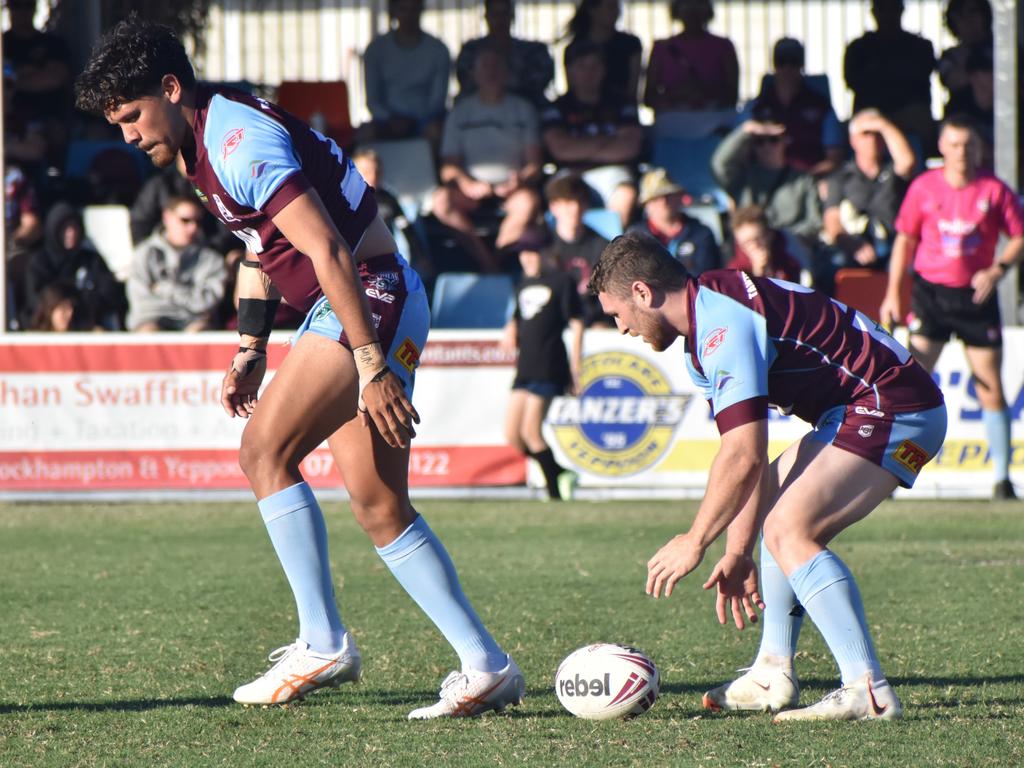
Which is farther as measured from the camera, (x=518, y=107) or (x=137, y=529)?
(x=518, y=107)

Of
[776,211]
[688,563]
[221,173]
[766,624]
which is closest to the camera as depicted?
[688,563]

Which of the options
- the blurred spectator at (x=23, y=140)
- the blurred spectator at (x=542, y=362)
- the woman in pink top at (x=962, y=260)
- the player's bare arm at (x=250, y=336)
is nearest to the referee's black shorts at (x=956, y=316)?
the woman in pink top at (x=962, y=260)

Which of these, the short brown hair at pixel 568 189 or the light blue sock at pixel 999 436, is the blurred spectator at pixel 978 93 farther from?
the light blue sock at pixel 999 436

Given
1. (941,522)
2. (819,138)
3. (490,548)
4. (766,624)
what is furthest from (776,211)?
(766,624)

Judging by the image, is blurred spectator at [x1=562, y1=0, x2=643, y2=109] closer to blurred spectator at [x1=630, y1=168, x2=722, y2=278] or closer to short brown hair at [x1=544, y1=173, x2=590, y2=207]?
blurred spectator at [x1=630, y1=168, x2=722, y2=278]

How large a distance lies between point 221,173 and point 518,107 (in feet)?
33.2

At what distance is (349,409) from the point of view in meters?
4.62

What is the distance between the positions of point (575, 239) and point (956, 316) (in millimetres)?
3504

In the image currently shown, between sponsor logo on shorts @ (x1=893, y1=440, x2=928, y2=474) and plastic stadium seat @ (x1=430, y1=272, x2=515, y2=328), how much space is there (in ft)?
28.0

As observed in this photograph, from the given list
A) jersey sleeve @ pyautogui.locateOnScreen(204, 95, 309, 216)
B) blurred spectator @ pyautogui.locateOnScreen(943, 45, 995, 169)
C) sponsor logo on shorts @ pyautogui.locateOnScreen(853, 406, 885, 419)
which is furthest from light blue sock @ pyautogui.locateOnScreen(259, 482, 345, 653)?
blurred spectator @ pyautogui.locateOnScreen(943, 45, 995, 169)

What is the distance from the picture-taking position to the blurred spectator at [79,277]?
13047mm

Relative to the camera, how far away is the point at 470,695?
4.55m

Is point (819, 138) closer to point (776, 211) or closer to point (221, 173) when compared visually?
point (776, 211)

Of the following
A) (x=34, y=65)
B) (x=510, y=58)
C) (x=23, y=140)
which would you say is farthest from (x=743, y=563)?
(x=34, y=65)
